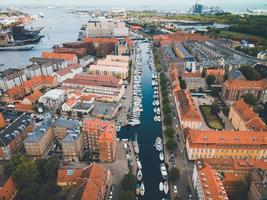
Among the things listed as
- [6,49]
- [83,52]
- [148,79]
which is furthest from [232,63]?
[6,49]

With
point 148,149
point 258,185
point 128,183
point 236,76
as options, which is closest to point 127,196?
point 128,183

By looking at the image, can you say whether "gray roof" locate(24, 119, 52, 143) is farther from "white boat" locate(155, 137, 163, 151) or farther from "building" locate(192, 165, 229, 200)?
"building" locate(192, 165, 229, 200)

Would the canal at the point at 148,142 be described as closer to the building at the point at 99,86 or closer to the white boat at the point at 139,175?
the white boat at the point at 139,175

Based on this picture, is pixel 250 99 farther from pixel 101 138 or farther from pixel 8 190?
pixel 8 190

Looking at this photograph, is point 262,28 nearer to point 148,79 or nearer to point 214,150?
point 148,79

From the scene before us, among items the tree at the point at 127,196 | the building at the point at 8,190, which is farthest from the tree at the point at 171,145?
the building at the point at 8,190
